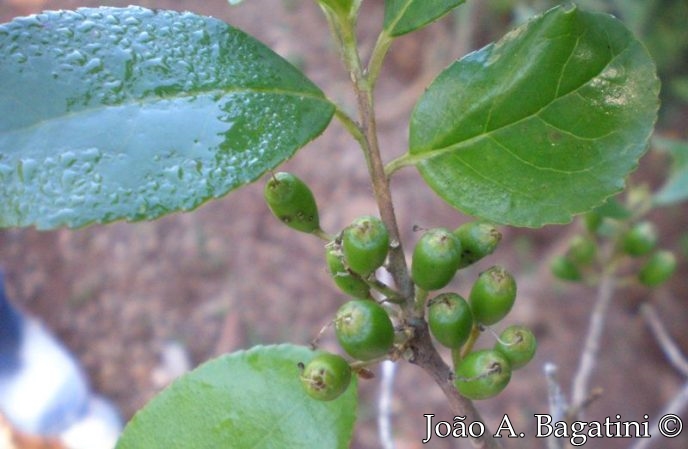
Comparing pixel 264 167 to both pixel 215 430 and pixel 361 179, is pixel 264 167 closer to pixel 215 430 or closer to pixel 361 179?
pixel 215 430

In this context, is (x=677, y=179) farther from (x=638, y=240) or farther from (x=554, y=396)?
(x=554, y=396)

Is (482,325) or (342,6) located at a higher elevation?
(342,6)

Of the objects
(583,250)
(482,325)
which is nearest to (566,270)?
(583,250)

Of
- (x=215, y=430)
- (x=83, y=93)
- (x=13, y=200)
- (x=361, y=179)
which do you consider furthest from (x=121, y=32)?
(x=361, y=179)

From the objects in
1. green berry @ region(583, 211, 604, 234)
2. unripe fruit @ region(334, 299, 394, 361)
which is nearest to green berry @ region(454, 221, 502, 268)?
unripe fruit @ region(334, 299, 394, 361)

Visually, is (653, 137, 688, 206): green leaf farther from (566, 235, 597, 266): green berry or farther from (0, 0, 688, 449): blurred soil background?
(0, 0, 688, 449): blurred soil background
